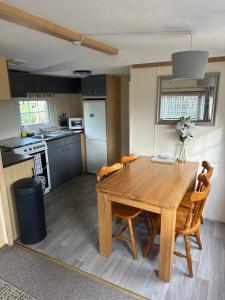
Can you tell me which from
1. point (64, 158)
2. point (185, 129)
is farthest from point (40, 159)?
point (185, 129)

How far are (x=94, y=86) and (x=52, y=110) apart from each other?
3.67 feet

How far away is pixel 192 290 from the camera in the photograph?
1889 mm

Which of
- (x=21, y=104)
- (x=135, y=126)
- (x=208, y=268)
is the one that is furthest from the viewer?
(x=21, y=104)

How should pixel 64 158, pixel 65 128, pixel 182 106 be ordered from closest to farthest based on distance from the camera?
pixel 182 106 < pixel 64 158 < pixel 65 128

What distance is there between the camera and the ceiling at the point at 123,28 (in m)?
1.50

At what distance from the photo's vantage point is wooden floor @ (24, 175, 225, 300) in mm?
1907

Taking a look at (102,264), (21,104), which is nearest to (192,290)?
(102,264)

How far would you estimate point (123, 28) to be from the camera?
2.01 meters

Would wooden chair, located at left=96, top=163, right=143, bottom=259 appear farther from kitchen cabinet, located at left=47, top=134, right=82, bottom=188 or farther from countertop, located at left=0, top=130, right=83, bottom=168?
kitchen cabinet, located at left=47, top=134, right=82, bottom=188

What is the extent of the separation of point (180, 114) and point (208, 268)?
1852mm

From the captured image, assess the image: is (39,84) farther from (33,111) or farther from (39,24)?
(39,24)

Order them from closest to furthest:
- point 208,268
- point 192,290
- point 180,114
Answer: point 192,290, point 208,268, point 180,114

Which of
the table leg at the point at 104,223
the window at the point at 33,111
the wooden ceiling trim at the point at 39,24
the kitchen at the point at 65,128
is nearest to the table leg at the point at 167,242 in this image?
the table leg at the point at 104,223

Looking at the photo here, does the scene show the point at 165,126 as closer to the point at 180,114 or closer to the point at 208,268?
the point at 180,114
